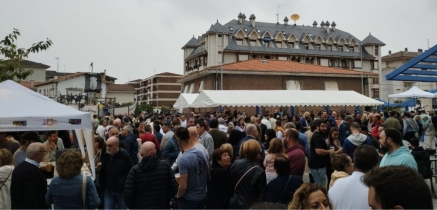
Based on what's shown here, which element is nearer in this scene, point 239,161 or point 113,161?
point 239,161

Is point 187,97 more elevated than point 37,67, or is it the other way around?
point 37,67

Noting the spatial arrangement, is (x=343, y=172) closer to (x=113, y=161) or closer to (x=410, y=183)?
(x=410, y=183)

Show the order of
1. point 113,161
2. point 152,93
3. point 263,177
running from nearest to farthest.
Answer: point 263,177 < point 113,161 < point 152,93

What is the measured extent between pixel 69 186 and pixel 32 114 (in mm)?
2950

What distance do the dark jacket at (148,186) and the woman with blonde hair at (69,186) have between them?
475 mm

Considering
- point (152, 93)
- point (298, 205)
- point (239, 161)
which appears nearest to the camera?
point (298, 205)

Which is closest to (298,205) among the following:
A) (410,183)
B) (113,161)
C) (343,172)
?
(410,183)

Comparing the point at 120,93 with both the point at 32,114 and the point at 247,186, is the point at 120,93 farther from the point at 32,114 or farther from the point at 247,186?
the point at 247,186

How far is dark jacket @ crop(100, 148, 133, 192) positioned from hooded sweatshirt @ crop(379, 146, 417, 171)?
3.80 m

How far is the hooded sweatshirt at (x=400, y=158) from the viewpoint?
13.8 ft

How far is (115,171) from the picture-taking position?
17.8 feet

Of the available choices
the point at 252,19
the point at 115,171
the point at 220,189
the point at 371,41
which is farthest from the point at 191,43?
the point at 220,189

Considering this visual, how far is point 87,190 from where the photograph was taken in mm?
4164

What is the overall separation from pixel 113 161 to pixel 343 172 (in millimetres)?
3449
